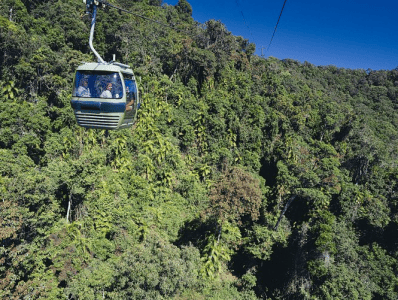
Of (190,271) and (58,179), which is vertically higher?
(58,179)

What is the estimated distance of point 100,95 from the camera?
7.98 m

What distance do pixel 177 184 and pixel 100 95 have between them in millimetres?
20910

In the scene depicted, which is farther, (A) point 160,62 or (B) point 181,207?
(A) point 160,62

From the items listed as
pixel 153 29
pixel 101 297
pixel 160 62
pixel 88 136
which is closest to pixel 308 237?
pixel 101 297

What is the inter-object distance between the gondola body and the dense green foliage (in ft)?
26.2

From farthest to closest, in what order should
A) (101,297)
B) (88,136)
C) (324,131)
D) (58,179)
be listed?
(324,131) < (88,136) < (58,179) < (101,297)

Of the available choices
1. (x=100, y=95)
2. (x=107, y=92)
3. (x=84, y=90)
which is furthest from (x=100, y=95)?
(x=84, y=90)

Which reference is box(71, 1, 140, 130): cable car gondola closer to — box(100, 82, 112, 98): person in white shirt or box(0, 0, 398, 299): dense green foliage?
box(100, 82, 112, 98): person in white shirt

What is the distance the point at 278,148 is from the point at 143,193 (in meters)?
21.5

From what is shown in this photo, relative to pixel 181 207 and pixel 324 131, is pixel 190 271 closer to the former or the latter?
pixel 181 207

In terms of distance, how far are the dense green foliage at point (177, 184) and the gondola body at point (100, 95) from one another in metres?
7.97

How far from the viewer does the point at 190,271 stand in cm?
1434

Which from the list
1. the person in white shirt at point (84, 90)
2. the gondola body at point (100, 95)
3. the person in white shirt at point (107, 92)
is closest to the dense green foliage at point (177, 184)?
the gondola body at point (100, 95)

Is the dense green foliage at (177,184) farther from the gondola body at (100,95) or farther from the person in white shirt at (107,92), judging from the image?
the person in white shirt at (107,92)
